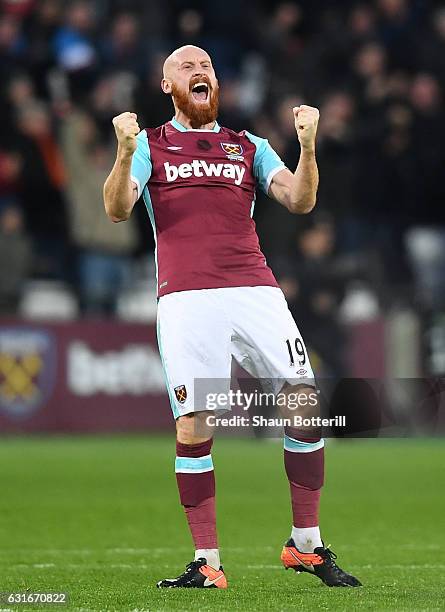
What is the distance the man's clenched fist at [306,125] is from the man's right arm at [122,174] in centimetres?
72

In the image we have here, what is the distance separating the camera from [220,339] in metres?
7.05

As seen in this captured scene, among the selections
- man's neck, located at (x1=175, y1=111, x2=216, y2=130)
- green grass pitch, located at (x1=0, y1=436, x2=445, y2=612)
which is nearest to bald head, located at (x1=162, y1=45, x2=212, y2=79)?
man's neck, located at (x1=175, y1=111, x2=216, y2=130)

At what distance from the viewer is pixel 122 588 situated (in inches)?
272

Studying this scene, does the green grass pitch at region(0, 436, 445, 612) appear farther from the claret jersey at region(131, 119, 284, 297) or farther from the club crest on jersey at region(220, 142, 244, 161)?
the club crest on jersey at region(220, 142, 244, 161)

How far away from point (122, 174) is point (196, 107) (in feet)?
1.93

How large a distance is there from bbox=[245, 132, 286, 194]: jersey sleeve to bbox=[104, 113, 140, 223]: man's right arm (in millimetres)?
666

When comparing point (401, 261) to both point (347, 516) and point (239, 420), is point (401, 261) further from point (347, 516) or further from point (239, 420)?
point (239, 420)

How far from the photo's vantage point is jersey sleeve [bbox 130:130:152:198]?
23.1ft

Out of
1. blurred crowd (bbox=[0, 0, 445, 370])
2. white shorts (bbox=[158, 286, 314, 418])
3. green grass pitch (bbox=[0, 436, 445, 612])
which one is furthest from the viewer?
blurred crowd (bbox=[0, 0, 445, 370])

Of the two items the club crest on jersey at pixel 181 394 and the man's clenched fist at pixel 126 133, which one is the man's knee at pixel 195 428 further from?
the man's clenched fist at pixel 126 133

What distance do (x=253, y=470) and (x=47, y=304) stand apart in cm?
425

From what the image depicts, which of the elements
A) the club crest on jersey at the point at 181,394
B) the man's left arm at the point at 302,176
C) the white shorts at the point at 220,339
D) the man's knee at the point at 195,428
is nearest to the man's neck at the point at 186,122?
the man's left arm at the point at 302,176

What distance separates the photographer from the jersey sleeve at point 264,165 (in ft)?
23.9

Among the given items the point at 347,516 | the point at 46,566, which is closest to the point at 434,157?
the point at 347,516
